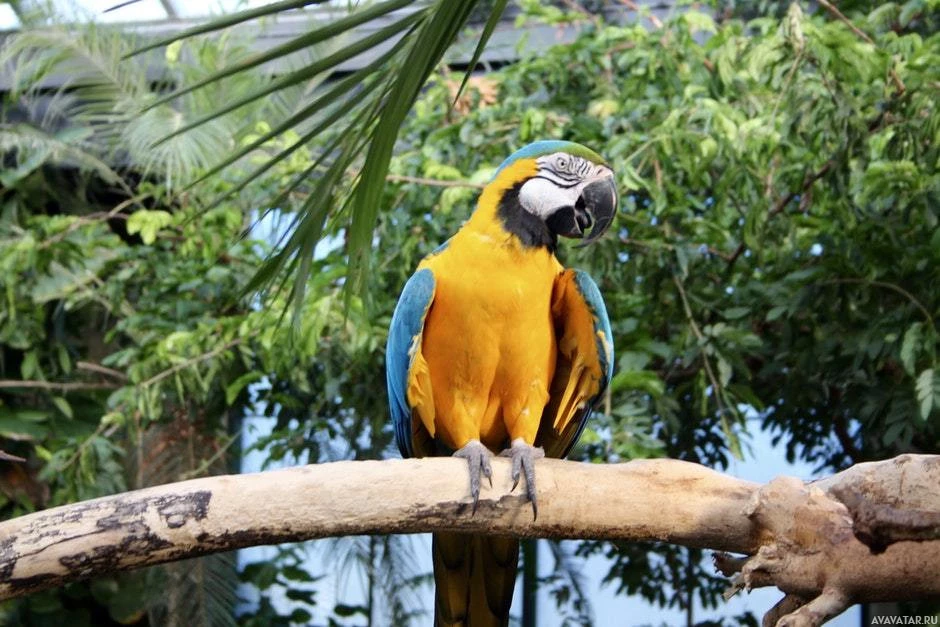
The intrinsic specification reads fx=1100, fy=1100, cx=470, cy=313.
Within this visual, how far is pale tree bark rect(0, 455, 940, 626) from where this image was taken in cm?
143

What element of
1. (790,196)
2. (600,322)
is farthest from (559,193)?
(790,196)

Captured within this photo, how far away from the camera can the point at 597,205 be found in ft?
6.92

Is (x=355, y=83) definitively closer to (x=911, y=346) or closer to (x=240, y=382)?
(x=911, y=346)

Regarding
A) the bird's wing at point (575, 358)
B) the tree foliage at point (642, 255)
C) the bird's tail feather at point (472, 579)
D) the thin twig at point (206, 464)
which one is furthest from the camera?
the thin twig at point (206, 464)

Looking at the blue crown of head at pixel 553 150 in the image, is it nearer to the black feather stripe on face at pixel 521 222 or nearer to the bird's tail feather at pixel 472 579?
the black feather stripe on face at pixel 521 222

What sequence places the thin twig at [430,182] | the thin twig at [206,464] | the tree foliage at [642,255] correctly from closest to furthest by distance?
the tree foliage at [642,255]
the thin twig at [430,182]
the thin twig at [206,464]

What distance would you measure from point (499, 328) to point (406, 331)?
18 cm

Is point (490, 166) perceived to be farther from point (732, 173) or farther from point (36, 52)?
point (36, 52)

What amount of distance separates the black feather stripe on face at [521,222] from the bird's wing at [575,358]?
0.10 m

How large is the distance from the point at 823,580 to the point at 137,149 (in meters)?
2.93

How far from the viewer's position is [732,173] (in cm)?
269

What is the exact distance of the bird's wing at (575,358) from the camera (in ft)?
6.97

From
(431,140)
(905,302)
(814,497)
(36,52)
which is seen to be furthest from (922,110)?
(36,52)

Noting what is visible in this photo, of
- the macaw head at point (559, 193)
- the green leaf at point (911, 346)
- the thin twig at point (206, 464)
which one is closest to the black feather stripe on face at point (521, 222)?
the macaw head at point (559, 193)
